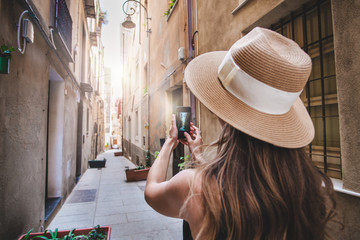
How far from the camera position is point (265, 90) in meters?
0.82

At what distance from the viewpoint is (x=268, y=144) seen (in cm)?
88

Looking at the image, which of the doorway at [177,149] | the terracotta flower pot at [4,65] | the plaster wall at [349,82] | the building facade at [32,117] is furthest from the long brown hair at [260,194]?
the doorway at [177,149]

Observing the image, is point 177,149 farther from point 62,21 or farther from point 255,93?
point 255,93

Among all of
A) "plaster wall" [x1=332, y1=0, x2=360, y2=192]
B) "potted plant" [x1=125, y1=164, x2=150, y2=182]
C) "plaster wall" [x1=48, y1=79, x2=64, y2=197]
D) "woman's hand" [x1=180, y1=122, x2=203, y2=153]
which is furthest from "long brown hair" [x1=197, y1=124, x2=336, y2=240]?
"potted plant" [x1=125, y1=164, x2=150, y2=182]

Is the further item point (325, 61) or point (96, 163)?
point (96, 163)

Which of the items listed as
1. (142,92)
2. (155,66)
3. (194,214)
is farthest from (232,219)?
(142,92)

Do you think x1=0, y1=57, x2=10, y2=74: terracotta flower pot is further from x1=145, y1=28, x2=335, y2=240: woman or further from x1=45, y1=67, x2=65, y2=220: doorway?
x1=45, y1=67, x2=65, y2=220: doorway

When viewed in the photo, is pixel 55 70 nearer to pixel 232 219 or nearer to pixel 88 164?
pixel 232 219

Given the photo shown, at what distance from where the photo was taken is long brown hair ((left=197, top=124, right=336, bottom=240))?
81 cm

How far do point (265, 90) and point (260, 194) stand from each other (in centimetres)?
40

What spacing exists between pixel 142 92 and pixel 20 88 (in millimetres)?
8604

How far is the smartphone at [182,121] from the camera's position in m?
1.47

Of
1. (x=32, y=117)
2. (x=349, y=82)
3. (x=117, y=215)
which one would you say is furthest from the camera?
(x=117, y=215)

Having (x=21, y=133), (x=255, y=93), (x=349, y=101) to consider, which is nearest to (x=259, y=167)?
(x=255, y=93)
